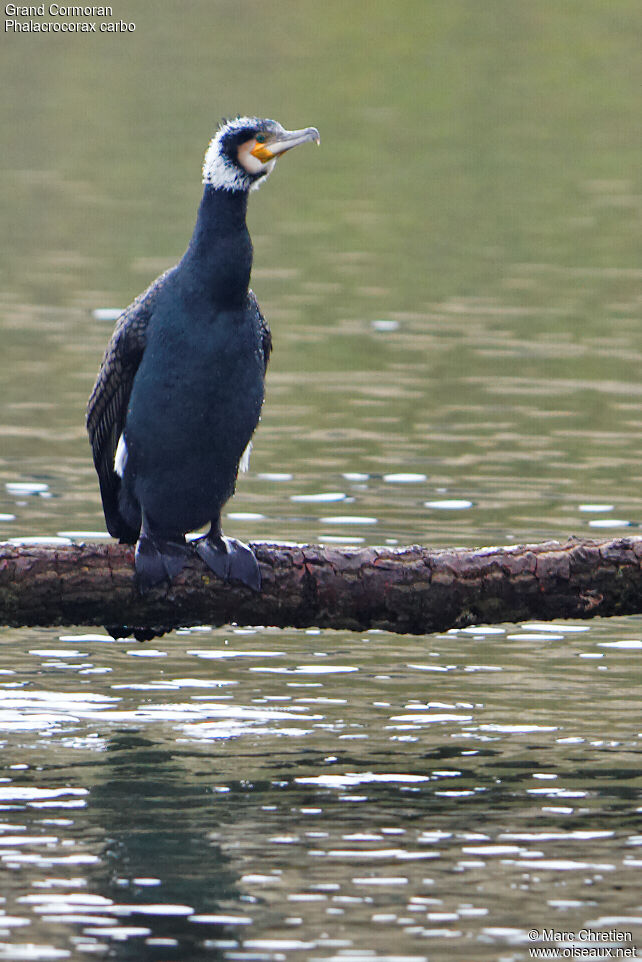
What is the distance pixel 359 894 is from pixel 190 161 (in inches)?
844

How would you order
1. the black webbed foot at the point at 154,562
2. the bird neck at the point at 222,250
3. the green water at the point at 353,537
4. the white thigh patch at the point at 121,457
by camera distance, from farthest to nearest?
the white thigh patch at the point at 121,457 < the bird neck at the point at 222,250 < the black webbed foot at the point at 154,562 < the green water at the point at 353,537

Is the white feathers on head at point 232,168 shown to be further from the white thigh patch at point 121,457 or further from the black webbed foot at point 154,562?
the black webbed foot at point 154,562

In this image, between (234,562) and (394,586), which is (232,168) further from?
(394,586)

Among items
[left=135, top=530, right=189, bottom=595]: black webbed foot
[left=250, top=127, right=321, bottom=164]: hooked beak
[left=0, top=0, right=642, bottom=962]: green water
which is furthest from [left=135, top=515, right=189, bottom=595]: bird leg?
[left=250, top=127, right=321, bottom=164]: hooked beak

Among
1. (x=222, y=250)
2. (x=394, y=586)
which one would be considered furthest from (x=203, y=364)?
(x=394, y=586)

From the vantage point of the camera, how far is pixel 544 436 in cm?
1406

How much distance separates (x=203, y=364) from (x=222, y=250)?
452 millimetres

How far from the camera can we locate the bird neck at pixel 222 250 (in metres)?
8.02

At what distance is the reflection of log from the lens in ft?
25.4

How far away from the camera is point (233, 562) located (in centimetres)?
778

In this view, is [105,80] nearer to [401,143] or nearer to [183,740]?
[401,143]

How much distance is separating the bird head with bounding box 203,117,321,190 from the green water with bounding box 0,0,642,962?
2.35m

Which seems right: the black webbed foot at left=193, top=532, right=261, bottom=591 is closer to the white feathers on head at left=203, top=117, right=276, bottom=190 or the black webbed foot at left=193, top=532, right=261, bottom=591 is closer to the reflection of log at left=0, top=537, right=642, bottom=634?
the reflection of log at left=0, top=537, right=642, bottom=634

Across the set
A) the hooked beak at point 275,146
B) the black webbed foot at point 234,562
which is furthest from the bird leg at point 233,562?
the hooked beak at point 275,146
